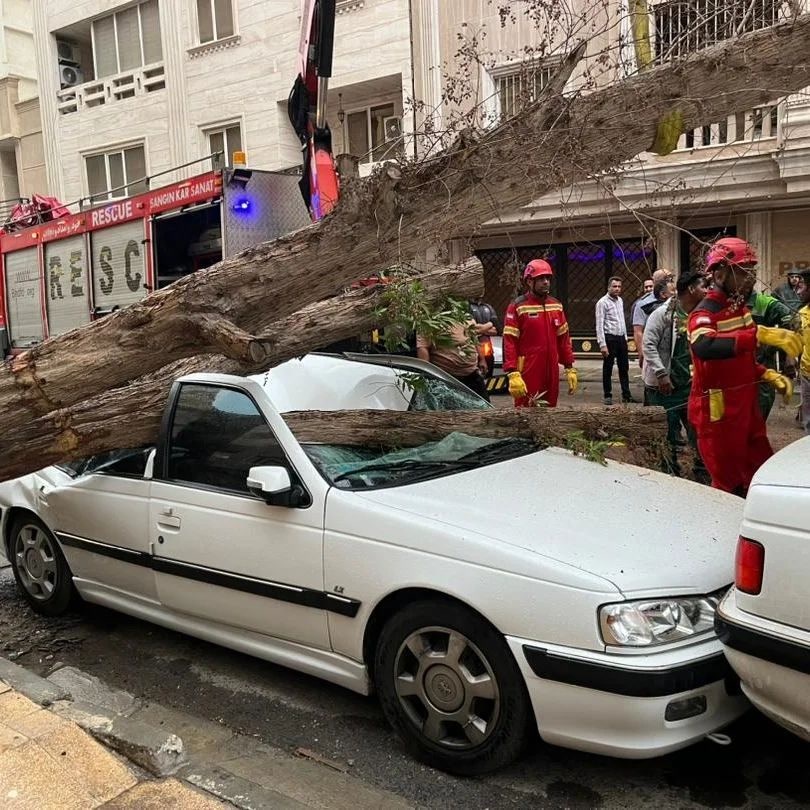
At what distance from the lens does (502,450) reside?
3.97m

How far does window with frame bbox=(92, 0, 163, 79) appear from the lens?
20.4 metres

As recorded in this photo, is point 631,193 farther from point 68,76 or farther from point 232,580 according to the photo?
point 68,76

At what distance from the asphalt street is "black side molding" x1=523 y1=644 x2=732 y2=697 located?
467 millimetres

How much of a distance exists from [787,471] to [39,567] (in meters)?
3.97

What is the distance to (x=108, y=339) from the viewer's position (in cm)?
428

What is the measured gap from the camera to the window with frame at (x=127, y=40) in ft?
67.1

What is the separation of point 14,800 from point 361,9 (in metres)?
16.6

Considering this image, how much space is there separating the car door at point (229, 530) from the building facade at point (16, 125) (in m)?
21.9

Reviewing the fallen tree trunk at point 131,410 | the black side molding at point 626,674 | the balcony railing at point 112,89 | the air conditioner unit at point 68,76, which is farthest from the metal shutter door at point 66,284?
the air conditioner unit at point 68,76

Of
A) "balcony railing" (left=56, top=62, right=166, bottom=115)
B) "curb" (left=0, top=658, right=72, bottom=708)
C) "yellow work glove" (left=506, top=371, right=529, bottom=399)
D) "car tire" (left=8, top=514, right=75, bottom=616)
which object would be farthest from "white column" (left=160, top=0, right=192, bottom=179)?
"curb" (left=0, top=658, right=72, bottom=708)

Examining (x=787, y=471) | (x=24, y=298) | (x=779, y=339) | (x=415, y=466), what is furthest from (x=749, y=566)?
(x=24, y=298)

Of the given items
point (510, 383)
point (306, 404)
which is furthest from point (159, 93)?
point (306, 404)

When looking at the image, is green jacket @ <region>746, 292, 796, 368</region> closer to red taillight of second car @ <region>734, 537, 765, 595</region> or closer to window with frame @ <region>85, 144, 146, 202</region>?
red taillight of second car @ <region>734, 537, 765, 595</region>

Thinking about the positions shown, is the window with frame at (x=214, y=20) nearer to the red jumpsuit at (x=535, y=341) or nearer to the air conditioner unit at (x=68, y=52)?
the air conditioner unit at (x=68, y=52)
